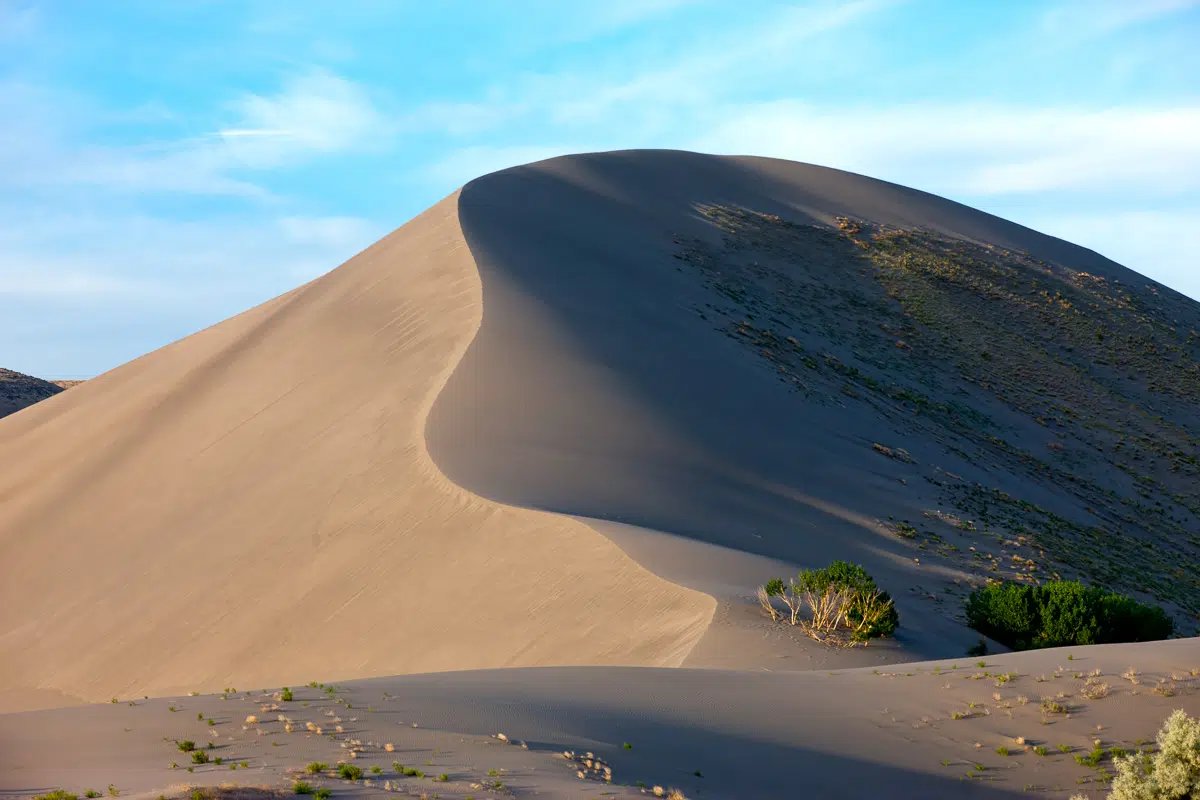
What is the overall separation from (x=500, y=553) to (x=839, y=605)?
16.6ft

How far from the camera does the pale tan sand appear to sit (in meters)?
7.44

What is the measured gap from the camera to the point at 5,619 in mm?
22375

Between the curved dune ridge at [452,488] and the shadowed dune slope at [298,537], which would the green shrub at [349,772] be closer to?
the curved dune ridge at [452,488]

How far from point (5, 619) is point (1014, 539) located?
20.1 m

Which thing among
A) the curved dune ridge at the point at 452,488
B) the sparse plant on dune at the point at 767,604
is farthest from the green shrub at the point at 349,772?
the sparse plant on dune at the point at 767,604

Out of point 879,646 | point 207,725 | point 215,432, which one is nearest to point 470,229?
point 215,432

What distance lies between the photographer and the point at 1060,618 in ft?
51.1

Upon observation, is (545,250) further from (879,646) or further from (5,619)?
(879,646)

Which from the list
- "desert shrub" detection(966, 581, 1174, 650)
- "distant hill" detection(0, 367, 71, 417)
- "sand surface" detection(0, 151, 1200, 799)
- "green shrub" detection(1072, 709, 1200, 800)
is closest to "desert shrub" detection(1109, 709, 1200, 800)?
"green shrub" detection(1072, 709, 1200, 800)

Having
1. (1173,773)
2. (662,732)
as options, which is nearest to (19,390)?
(662,732)

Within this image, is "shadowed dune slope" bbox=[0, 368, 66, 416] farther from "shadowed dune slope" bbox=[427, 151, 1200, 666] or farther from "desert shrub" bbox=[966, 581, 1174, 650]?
"desert shrub" bbox=[966, 581, 1174, 650]

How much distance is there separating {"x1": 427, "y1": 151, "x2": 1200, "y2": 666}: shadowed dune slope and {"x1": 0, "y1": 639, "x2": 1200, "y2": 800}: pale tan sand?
275 centimetres

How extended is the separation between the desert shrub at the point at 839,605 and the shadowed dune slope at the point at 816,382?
63 centimetres

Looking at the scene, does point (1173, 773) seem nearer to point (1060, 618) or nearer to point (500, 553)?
point (1060, 618)
